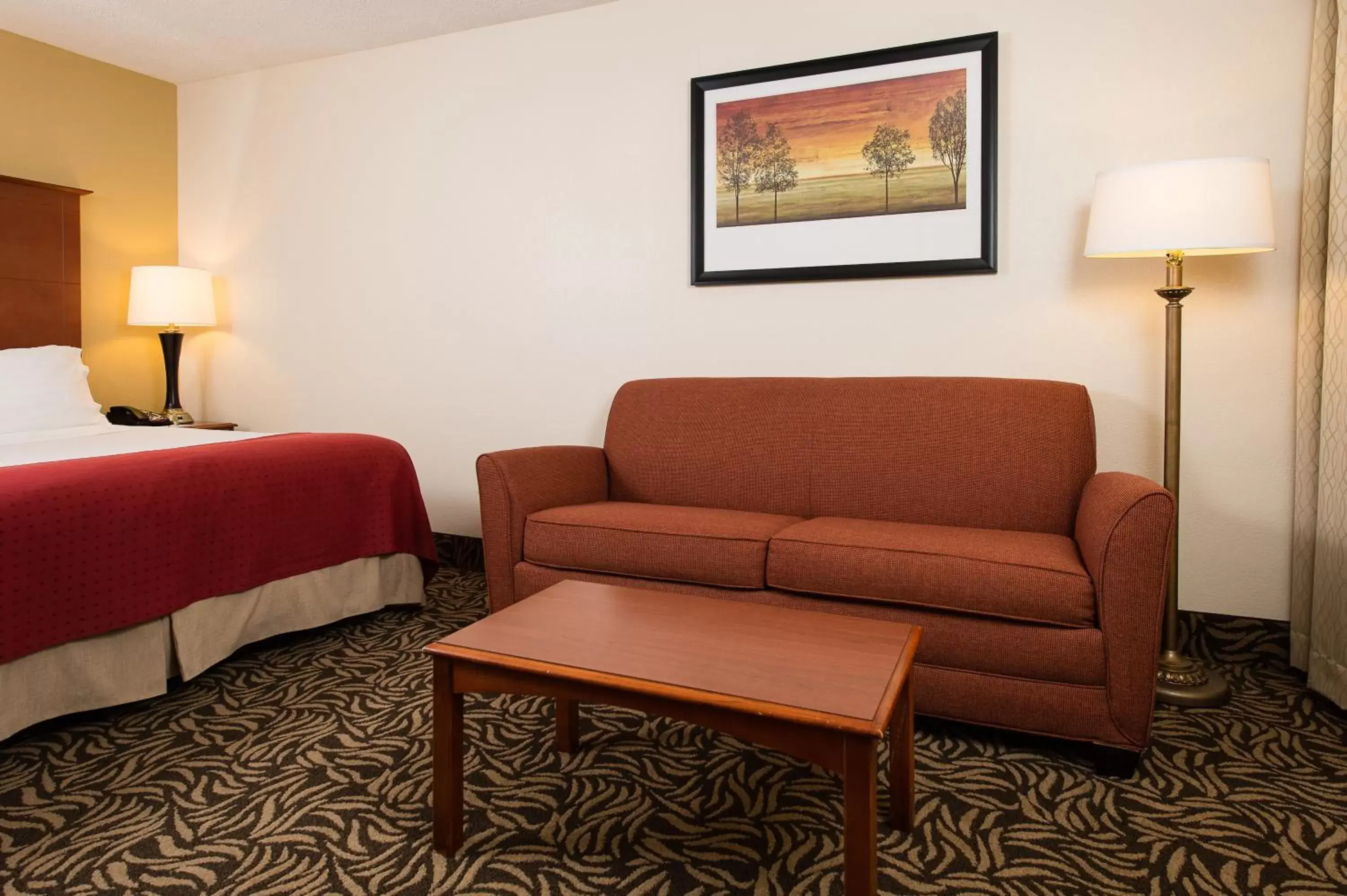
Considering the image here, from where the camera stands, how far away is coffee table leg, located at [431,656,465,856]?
1479 millimetres

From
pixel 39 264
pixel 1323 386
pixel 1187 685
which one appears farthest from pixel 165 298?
pixel 1323 386

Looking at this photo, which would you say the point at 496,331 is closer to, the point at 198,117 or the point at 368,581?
the point at 368,581

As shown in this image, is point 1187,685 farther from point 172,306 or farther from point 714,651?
point 172,306

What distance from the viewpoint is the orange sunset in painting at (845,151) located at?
285 cm

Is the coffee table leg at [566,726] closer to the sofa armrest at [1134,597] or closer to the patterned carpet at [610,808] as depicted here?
the patterned carpet at [610,808]

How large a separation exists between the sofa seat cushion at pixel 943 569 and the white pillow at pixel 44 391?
286cm

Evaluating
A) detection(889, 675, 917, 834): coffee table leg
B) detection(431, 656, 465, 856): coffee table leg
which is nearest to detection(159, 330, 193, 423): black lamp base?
detection(431, 656, 465, 856): coffee table leg

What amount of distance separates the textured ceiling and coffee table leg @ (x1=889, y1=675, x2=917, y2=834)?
304 cm

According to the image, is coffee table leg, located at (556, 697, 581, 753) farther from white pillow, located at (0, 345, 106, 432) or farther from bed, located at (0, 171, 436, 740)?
white pillow, located at (0, 345, 106, 432)

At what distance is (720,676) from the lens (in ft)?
4.45

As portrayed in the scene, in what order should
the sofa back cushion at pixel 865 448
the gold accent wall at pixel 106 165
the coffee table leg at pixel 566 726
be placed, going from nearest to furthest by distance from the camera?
1. the coffee table leg at pixel 566 726
2. the sofa back cushion at pixel 865 448
3. the gold accent wall at pixel 106 165

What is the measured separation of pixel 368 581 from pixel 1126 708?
7.74ft

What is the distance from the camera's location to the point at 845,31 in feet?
9.80

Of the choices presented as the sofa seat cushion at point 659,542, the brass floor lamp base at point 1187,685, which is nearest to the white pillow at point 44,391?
the sofa seat cushion at point 659,542
